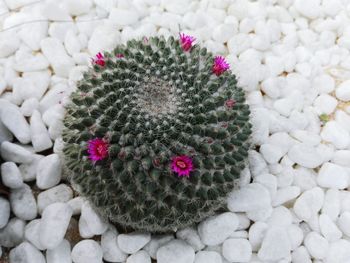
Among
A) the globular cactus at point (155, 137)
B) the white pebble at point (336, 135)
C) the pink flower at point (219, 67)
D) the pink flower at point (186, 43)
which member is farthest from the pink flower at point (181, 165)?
the white pebble at point (336, 135)

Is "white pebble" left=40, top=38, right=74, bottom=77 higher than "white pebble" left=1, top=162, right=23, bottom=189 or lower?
higher

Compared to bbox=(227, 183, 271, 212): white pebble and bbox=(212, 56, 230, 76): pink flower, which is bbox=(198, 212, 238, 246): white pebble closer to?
bbox=(227, 183, 271, 212): white pebble

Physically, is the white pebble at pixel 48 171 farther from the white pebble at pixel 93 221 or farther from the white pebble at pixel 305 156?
the white pebble at pixel 305 156

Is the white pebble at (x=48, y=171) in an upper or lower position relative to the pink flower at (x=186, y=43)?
lower

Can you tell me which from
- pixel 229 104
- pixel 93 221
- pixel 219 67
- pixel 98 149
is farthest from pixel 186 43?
pixel 93 221

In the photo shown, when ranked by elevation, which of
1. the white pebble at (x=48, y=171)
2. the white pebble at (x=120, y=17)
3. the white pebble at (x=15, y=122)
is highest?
the white pebble at (x=120, y=17)

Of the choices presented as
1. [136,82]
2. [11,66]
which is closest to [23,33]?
[11,66]

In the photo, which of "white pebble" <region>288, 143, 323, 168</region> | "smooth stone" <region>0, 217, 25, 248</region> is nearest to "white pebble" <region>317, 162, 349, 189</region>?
"white pebble" <region>288, 143, 323, 168</region>
